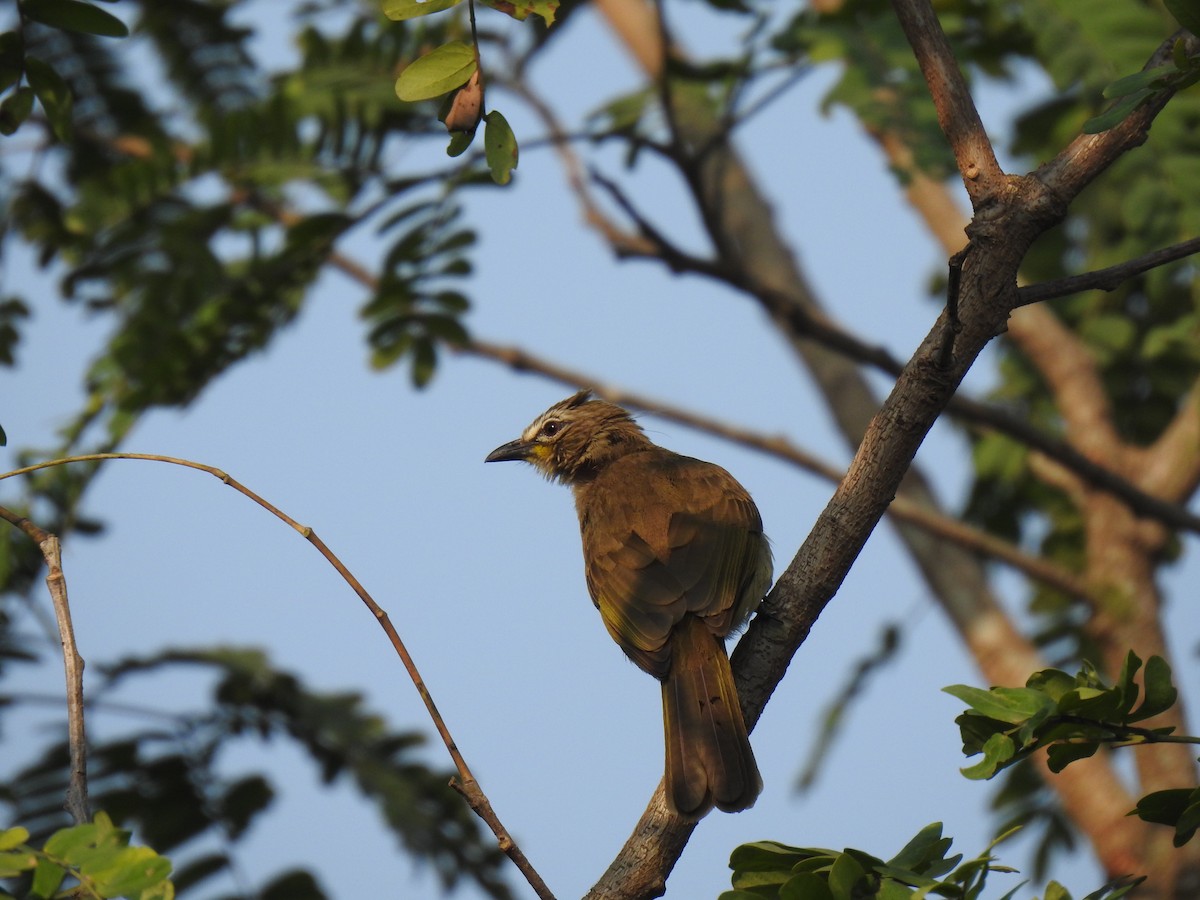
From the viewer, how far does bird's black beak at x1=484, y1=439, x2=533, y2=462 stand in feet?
20.1

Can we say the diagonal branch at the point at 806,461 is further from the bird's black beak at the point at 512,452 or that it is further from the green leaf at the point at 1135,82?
the green leaf at the point at 1135,82

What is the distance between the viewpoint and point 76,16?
10.7ft

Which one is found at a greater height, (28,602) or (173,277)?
(173,277)

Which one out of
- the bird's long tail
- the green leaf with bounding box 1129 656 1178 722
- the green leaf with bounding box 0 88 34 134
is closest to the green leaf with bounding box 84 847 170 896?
the bird's long tail

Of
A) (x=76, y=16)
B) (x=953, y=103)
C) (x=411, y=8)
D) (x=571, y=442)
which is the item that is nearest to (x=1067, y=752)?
(x=953, y=103)

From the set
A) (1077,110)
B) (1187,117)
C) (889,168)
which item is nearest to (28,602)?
(889,168)

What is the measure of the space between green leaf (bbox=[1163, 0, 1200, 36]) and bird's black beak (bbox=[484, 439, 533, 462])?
3.92 m

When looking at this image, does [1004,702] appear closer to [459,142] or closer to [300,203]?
[459,142]

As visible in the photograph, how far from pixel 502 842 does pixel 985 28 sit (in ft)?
16.8

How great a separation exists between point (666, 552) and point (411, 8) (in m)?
2.21

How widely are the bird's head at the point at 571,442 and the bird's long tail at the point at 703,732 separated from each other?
1.84m

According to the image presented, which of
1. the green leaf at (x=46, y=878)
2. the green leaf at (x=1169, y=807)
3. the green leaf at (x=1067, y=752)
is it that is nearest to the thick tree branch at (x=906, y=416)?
the green leaf at (x=1067, y=752)

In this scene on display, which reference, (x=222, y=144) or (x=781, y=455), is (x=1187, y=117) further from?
(x=222, y=144)

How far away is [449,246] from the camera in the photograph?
17.9 feet
